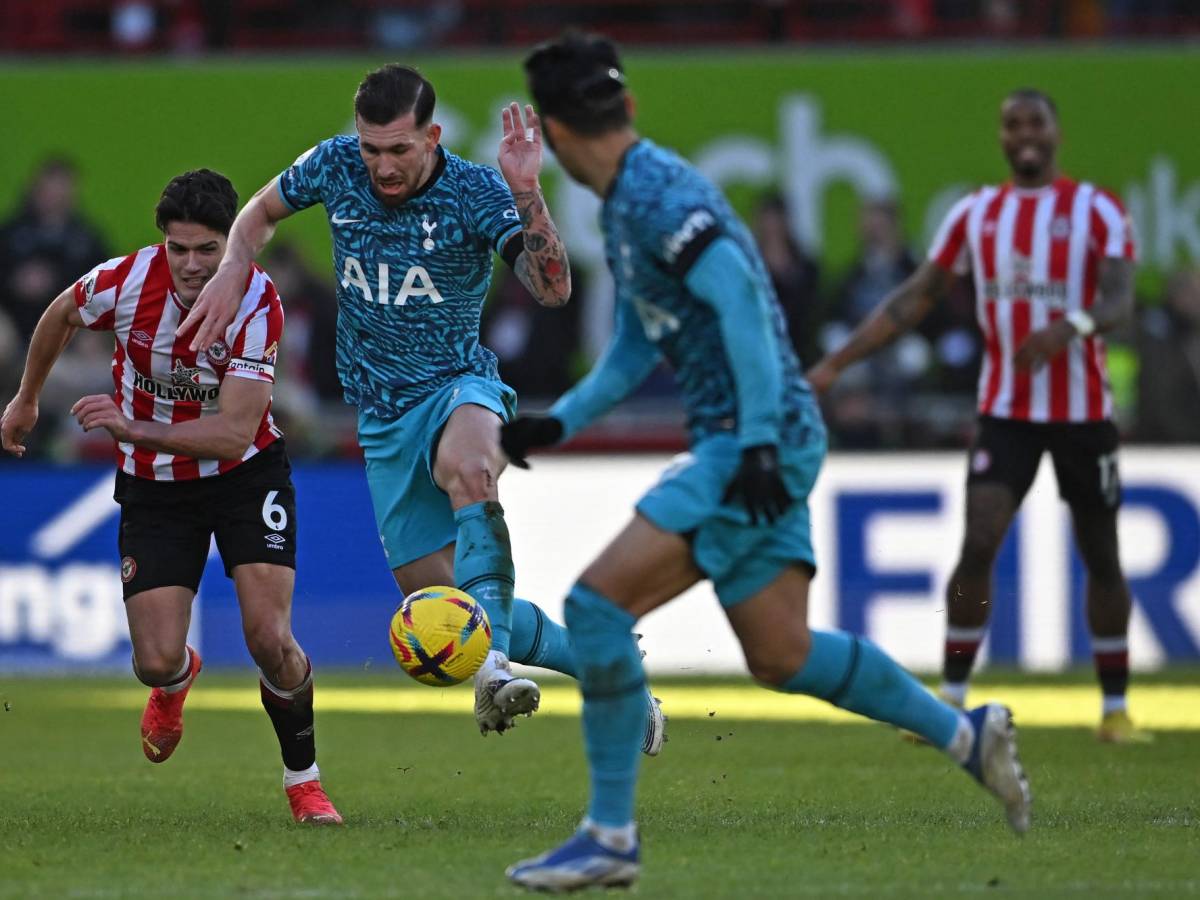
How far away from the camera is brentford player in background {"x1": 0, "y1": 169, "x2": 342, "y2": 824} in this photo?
675 centimetres

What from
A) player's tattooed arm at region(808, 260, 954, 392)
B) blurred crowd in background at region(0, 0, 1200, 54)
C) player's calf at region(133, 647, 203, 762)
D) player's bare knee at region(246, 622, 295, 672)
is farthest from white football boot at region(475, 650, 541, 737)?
blurred crowd in background at region(0, 0, 1200, 54)

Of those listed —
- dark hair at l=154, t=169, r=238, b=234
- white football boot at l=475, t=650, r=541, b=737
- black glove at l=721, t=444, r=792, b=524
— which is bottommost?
white football boot at l=475, t=650, r=541, b=737

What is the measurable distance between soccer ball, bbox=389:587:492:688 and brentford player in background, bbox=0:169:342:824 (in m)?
0.54

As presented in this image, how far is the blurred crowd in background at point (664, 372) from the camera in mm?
14430

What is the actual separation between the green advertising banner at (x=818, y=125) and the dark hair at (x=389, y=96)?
8.70 metres

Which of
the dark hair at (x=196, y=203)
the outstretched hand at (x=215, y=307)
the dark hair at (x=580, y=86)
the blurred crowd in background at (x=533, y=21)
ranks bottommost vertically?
the outstretched hand at (x=215, y=307)

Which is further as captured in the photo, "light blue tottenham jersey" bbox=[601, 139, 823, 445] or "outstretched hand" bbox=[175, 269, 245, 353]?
"outstretched hand" bbox=[175, 269, 245, 353]

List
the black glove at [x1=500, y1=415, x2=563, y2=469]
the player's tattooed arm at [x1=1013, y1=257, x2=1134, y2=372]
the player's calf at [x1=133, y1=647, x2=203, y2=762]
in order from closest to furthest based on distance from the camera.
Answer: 1. the black glove at [x1=500, y1=415, x2=563, y2=469]
2. the player's calf at [x1=133, y1=647, x2=203, y2=762]
3. the player's tattooed arm at [x1=1013, y1=257, x2=1134, y2=372]

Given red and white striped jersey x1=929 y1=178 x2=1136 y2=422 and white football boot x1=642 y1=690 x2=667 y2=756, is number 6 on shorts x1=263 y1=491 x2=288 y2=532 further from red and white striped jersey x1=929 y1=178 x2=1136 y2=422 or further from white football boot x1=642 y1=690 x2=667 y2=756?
red and white striped jersey x1=929 y1=178 x2=1136 y2=422

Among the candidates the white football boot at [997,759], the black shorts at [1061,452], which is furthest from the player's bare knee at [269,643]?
the black shorts at [1061,452]

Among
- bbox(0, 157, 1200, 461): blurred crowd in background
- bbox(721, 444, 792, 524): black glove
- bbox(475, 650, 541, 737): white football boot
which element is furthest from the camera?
bbox(0, 157, 1200, 461): blurred crowd in background

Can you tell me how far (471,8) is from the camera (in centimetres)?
1673

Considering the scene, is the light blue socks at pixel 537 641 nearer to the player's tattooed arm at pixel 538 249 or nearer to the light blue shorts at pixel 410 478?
the light blue shorts at pixel 410 478

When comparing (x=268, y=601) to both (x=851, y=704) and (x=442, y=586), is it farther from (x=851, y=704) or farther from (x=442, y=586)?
(x=851, y=704)
